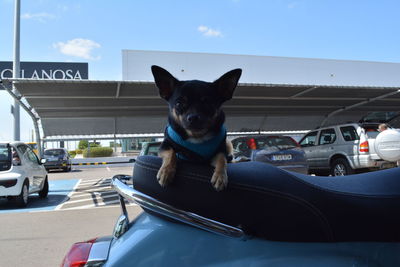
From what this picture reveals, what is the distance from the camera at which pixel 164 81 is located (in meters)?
2.11

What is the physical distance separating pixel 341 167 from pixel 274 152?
3115mm

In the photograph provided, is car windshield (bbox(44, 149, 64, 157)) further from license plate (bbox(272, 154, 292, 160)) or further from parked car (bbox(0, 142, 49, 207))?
license plate (bbox(272, 154, 292, 160))

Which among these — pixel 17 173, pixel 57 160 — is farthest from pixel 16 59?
pixel 17 173

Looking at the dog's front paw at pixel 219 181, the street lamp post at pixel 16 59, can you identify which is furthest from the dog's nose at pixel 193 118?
the street lamp post at pixel 16 59

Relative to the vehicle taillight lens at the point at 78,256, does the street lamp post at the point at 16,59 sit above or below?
above

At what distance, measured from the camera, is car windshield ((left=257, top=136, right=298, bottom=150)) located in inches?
394

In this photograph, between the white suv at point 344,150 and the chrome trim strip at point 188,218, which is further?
the white suv at point 344,150

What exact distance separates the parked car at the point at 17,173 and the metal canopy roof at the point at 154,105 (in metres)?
2.49

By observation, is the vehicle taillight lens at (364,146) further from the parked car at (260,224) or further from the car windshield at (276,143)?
the parked car at (260,224)

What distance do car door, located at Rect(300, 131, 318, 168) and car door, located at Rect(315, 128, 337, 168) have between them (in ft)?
0.55

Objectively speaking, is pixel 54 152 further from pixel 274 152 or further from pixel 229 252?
pixel 229 252

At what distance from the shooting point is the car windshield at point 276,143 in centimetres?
1000

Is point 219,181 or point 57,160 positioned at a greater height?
point 219,181

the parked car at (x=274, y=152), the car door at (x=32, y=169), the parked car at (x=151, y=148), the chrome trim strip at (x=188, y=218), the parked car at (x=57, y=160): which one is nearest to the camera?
the chrome trim strip at (x=188, y=218)
